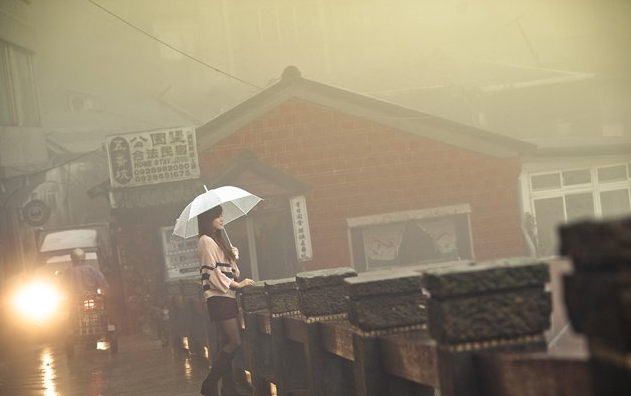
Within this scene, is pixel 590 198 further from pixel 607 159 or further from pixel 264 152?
pixel 264 152

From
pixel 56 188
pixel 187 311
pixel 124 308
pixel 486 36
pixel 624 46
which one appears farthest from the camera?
pixel 486 36

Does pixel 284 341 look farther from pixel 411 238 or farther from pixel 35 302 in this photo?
pixel 411 238

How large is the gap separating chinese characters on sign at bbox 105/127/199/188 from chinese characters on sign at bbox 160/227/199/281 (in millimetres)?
1302

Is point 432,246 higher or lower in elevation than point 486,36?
lower

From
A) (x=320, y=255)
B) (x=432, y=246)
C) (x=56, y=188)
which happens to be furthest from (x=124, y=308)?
(x=56, y=188)

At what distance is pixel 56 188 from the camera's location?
34.8 m

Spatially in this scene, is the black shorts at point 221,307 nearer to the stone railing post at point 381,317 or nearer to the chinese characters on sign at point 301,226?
the stone railing post at point 381,317

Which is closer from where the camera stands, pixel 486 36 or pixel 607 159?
pixel 607 159

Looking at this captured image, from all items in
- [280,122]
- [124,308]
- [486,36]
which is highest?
[486,36]

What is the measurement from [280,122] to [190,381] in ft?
53.4

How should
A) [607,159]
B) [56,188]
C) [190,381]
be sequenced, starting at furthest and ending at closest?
[56,188] → [607,159] → [190,381]

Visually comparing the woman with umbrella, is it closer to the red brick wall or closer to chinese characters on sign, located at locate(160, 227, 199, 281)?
chinese characters on sign, located at locate(160, 227, 199, 281)

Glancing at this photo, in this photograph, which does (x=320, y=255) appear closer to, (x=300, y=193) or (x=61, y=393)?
(x=300, y=193)

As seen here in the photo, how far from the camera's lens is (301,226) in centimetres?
2597
